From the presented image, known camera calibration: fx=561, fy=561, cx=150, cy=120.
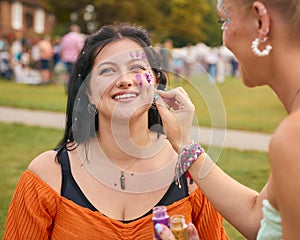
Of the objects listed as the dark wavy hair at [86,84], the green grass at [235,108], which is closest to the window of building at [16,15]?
the green grass at [235,108]

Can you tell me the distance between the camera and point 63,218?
90.0 inches

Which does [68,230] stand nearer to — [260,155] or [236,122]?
[260,155]

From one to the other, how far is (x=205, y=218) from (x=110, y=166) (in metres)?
0.47

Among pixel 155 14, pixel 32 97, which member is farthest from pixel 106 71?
pixel 155 14

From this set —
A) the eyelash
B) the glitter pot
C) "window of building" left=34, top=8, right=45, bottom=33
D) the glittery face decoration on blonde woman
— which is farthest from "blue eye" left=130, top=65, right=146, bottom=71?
"window of building" left=34, top=8, right=45, bottom=33

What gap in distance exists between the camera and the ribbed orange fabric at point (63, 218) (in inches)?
88.1

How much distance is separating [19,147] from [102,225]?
204 inches

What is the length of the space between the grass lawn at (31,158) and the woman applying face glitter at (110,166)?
181 cm

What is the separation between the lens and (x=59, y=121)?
933cm

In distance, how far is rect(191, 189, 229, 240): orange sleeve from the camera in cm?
240

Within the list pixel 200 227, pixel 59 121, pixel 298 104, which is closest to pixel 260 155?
pixel 59 121

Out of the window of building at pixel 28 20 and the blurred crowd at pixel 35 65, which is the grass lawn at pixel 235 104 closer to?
the blurred crowd at pixel 35 65

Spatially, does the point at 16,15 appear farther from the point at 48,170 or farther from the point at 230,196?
the point at 230,196

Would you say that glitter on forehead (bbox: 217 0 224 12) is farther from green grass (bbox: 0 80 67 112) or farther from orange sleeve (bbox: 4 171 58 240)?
green grass (bbox: 0 80 67 112)
